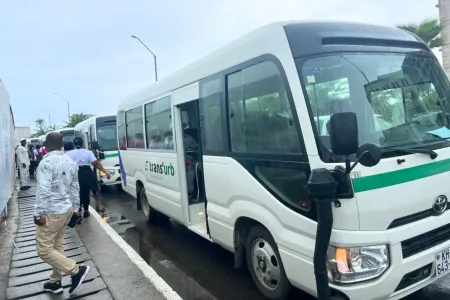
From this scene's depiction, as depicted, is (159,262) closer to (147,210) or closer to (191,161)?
(191,161)

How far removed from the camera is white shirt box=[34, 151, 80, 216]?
409 cm

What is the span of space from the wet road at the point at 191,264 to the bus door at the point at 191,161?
1.66 ft

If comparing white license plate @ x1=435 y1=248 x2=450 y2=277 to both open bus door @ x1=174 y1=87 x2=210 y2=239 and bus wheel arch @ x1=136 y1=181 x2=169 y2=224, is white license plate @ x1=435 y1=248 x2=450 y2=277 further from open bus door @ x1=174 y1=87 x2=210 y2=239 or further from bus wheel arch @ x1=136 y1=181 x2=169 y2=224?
bus wheel arch @ x1=136 y1=181 x2=169 y2=224

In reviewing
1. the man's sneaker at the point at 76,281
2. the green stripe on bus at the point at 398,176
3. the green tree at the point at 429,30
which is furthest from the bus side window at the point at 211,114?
the green tree at the point at 429,30

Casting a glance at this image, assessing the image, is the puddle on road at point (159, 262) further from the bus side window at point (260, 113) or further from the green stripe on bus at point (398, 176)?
the green stripe on bus at point (398, 176)

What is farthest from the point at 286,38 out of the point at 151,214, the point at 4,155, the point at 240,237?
the point at 4,155

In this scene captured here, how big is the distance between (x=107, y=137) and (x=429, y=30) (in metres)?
11.5

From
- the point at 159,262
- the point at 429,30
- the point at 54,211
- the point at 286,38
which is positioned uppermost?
the point at 429,30

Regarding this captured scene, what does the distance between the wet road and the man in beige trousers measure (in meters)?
1.20

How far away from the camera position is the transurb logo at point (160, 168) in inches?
236

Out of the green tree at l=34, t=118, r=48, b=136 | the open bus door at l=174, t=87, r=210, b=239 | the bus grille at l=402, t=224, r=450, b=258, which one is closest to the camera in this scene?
the bus grille at l=402, t=224, r=450, b=258

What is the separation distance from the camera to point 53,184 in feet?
13.7

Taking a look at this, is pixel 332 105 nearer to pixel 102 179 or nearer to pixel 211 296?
pixel 211 296

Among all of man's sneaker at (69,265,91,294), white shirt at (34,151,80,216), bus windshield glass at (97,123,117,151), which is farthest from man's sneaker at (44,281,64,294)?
bus windshield glass at (97,123,117,151)
